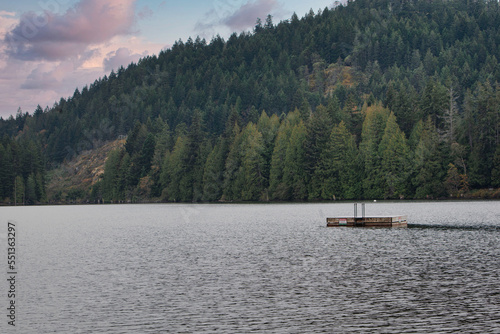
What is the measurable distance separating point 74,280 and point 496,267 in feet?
107

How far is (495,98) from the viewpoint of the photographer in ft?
586

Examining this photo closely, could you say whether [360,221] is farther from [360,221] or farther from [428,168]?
[428,168]

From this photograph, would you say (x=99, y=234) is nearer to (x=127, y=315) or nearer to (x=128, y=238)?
(x=128, y=238)

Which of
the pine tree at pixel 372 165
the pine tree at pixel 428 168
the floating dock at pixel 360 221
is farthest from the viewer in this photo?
the pine tree at pixel 372 165

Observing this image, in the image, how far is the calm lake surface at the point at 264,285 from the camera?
97.8 ft

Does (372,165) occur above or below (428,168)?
above

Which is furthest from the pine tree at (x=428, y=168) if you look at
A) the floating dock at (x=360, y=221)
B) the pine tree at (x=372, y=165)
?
the floating dock at (x=360, y=221)

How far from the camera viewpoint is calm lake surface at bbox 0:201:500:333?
2981 centimetres

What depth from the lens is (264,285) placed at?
39719mm

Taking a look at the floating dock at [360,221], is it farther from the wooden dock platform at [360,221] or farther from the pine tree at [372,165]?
the pine tree at [372,165]

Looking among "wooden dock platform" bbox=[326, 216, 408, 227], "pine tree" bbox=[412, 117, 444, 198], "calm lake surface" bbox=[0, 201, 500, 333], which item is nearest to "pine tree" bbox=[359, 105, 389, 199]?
"pine tree" bbox=[412, 117, 444, 198]

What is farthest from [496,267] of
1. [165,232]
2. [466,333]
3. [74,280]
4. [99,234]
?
[99,234]

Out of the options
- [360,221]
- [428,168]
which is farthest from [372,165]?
[360,221]

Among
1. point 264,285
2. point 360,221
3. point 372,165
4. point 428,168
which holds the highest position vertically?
point 372,165
